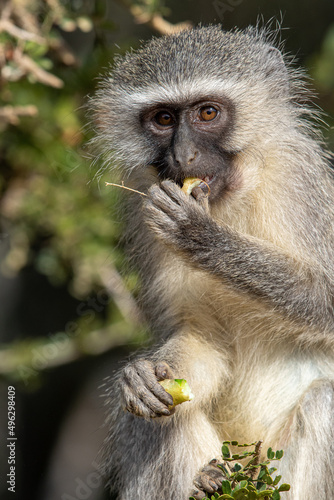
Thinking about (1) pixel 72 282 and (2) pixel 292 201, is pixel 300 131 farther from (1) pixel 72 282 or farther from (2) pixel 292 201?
(1) pixel 72 282

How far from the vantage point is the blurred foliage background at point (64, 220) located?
5.07m

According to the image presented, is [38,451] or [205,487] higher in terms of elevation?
[205,487]

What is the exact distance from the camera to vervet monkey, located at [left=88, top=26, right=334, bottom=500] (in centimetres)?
341

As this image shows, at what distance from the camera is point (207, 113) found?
12.1ft

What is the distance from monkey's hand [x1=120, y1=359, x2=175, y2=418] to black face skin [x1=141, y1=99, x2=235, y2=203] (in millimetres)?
951

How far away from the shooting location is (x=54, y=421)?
6352 mm

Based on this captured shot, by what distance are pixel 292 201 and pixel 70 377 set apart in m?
3.64

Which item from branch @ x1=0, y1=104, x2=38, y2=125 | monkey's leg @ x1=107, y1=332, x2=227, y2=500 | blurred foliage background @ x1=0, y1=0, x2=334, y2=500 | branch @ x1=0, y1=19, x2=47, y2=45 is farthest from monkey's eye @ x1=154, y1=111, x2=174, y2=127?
branch @ x1=0, y1=104, x2=38, y2=125

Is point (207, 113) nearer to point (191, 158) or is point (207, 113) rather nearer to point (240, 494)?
point (191, 158)

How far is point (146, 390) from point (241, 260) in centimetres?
82

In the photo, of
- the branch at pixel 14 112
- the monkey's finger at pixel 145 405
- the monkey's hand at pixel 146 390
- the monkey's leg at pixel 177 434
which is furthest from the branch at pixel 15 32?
the monkey's finger at pixel 145 405

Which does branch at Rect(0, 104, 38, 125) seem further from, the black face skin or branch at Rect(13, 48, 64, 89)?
the black face skin

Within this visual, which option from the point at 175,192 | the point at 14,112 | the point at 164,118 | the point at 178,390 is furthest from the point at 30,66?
the point at 178,390

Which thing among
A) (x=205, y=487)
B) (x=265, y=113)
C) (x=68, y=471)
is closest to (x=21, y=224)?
(x=68, y=471)
